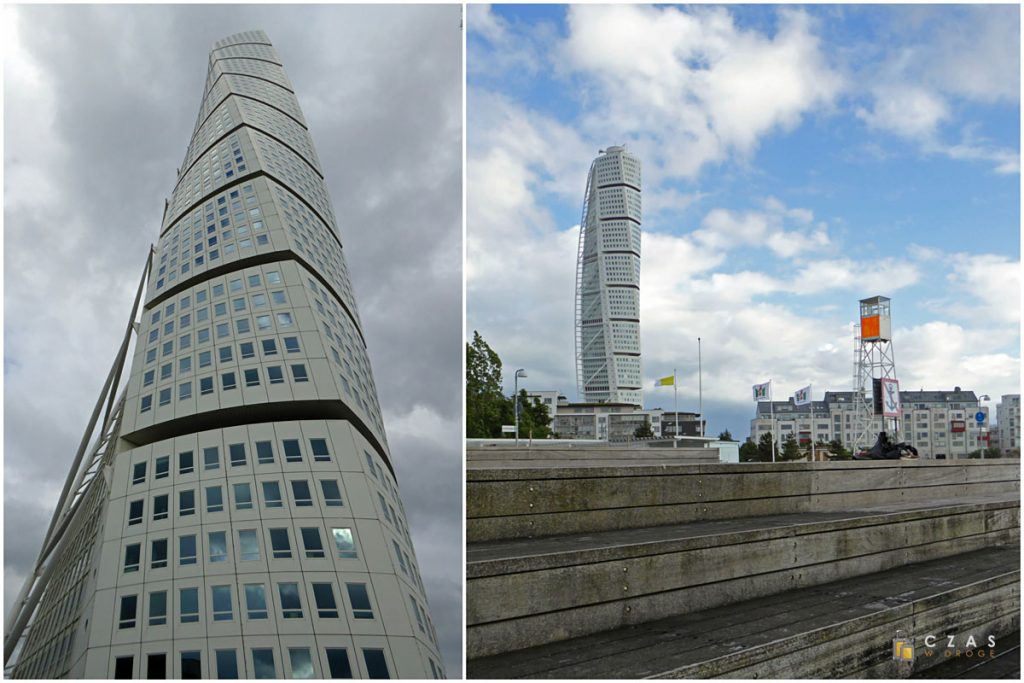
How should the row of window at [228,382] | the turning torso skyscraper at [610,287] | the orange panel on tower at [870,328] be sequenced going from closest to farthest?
the orange panel on tower at [870,328] → the row of window at [228,382] → the turning torso skyscraper at [610,287]

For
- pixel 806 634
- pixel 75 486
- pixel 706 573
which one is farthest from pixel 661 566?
pixel 75 486

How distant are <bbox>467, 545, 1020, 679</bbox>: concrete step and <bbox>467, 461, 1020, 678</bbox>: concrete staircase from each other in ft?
0.04

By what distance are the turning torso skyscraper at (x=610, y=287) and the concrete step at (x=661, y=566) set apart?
171 m

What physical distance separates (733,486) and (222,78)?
285 feet

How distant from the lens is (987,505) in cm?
810

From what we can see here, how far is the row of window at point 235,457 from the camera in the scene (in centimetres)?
3141

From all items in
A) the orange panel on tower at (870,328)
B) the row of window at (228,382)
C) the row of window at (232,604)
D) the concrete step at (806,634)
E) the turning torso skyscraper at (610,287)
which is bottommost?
the row of window at (232,604)

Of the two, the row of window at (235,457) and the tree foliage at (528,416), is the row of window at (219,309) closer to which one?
the row of window at (235,457)

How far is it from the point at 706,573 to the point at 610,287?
17301 centimetres

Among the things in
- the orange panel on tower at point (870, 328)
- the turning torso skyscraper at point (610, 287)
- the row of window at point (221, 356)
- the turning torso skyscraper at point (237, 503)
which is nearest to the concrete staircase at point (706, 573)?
the turning torso skyscraper at point (237, 503)

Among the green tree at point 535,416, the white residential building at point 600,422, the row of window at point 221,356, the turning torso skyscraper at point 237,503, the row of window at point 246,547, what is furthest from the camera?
the white residential building at point 600,422

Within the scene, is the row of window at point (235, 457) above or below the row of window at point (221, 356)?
below

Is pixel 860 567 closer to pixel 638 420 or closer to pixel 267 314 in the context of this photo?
pixel 267 314

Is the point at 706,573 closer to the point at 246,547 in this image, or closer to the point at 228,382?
the point at 246,547
